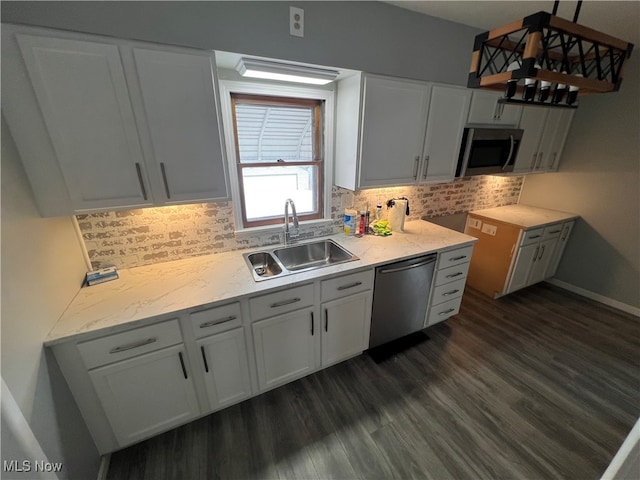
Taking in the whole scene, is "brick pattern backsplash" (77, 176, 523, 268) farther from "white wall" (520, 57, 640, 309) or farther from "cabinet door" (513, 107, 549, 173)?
"white wall" (520, 57, 640, 309)

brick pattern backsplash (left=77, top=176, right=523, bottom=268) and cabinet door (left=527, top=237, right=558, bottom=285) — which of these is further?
cabinet door (left=527, top=237, right=558, bottom=285)

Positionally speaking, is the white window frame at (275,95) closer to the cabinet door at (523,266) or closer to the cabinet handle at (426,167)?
the cabinet handle at (426,167)

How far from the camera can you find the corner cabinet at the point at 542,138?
264 cm

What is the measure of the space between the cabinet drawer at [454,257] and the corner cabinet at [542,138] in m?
1.23

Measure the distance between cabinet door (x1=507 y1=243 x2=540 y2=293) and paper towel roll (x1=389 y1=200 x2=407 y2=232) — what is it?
1.44 meters

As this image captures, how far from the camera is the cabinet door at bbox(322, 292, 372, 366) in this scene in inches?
73.5

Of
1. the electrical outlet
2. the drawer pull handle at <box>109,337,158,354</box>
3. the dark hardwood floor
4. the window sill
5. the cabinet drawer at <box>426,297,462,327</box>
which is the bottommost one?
the dark hardwood floor

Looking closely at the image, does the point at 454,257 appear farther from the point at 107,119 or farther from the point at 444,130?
the point at 107,119

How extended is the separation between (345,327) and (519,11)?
8.54 ft

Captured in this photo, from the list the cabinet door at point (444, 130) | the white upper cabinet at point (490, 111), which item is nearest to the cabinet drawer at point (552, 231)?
the white upper cabinet at point (490, 111)

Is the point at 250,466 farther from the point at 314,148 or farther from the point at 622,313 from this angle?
the point at 622,313

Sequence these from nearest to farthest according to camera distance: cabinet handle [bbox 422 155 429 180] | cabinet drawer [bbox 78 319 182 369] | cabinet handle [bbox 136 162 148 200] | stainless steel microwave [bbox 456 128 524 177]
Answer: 1. cabinet drawer [bbox 78 319 182 369]
2. cabinet handle [bbox 136 162 148 200]
3. cabinet handle [bbox 422 155 429 180]
4. stainless steel microwave [bbox 456 128 524 177]

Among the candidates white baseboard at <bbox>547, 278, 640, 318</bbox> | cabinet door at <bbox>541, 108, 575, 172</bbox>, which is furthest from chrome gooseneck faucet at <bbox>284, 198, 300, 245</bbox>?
white baseboard at <bbox>547, 278, 640, 318</bbox>

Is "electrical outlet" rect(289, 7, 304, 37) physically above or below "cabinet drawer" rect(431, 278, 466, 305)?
above
